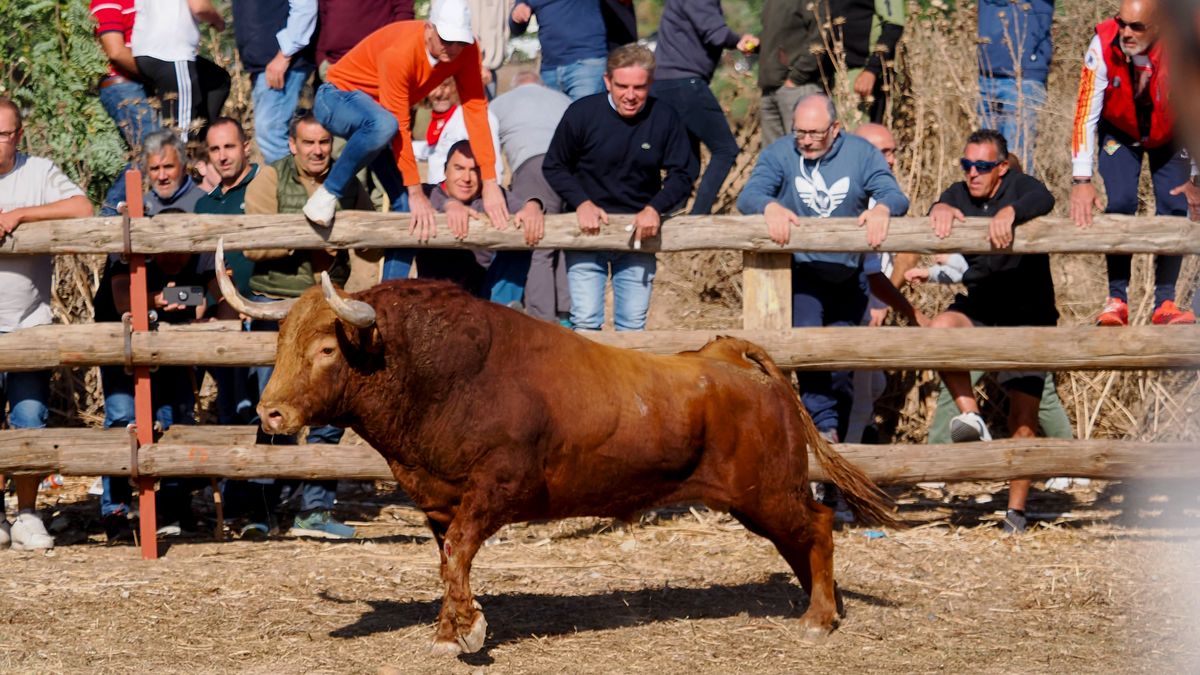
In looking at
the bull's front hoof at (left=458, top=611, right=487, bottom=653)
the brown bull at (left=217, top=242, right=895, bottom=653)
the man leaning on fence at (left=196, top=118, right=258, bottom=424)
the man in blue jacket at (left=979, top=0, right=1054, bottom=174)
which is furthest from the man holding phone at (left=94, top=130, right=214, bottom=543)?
the man in blue jacket at (left=979, top=0, right=1054, bottom=174)

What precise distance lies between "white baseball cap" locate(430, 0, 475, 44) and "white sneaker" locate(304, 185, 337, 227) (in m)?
0.98

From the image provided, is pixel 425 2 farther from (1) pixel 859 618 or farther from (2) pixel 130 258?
(1) pixel 859 618

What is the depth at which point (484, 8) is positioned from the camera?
10523mm

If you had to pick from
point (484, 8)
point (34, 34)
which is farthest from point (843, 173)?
point (34, 34)

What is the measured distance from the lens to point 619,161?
8062mm

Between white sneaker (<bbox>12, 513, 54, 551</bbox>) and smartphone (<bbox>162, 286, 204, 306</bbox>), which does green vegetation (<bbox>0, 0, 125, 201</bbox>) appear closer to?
smartphone (<bbox>162, 286, 204, 306</bbox>)

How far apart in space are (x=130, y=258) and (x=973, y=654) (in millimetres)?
4427

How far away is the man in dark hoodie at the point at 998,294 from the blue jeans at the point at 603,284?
157cm

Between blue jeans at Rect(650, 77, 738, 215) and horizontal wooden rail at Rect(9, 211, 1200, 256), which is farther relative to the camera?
blue jeans at Rect(650, 77, 738, 215)

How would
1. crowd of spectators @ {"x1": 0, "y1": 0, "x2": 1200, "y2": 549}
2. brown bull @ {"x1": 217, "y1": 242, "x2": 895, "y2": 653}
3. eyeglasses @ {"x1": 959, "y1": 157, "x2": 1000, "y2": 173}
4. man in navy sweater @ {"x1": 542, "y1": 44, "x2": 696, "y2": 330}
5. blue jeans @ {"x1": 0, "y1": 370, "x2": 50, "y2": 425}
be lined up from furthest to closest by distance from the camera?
1. eyeglasses @ {"x1": 959, "y1": 157, "x2": 1000, "y2": 173}
2. man in navy sweater @ {"x1": 542, "y1": 44, "x2": 696, "y2": 330}
3. blue jeans @ {"x1": 0, "y1": 370, "x2": 50, "y2": 425}
4. crowd of spectators @ {"x1": 0, "y1": 0, "x2": 1200, "y2": 549}
5. brown bull @ {"x1": 217, "y1": 242, "x2": 895, "y2": 653}

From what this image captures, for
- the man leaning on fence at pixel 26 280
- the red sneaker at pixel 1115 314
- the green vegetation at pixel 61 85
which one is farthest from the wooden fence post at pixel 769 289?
the green vegetation at pixel 61 85

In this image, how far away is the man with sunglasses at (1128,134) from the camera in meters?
8.09

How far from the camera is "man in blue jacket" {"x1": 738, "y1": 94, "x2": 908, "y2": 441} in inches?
313

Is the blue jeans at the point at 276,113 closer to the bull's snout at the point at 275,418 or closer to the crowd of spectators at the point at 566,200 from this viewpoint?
the crowd of spectators at the point at 566,200
